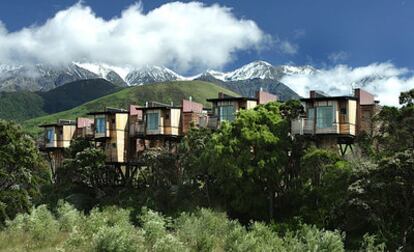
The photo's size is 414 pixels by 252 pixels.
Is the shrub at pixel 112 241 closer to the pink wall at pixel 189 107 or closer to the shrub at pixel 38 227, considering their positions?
the shrub at pixel 38 227

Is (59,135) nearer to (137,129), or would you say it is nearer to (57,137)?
(57,137)

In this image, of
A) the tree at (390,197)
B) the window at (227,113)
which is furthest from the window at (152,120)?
the tree at (390,197)

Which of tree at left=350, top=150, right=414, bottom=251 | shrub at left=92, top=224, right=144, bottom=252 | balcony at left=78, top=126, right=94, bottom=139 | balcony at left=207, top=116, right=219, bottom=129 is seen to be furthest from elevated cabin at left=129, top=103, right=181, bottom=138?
shrub at left=92, top=224, right=144, bottom=252

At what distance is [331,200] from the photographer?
38375mm

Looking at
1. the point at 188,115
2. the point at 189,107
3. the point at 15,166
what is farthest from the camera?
the point at 189,107

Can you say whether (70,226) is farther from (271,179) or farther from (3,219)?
(271,179)

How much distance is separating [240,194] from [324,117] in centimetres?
1009

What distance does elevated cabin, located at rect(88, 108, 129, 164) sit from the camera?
61.2 meters

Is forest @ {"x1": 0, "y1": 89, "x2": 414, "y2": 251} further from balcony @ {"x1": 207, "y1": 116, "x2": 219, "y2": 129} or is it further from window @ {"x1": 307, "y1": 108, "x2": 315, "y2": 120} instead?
balcony @ {"x1": 207, "y1": 116, "x2": 219, "y2": 129}

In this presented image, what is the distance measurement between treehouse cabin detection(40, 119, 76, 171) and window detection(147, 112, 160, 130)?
18.0 metres

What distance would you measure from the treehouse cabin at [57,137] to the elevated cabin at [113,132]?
11.5m

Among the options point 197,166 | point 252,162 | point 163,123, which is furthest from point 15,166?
point 163,123

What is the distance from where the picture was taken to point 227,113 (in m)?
55.6

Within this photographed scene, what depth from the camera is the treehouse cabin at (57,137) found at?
73.1 m
